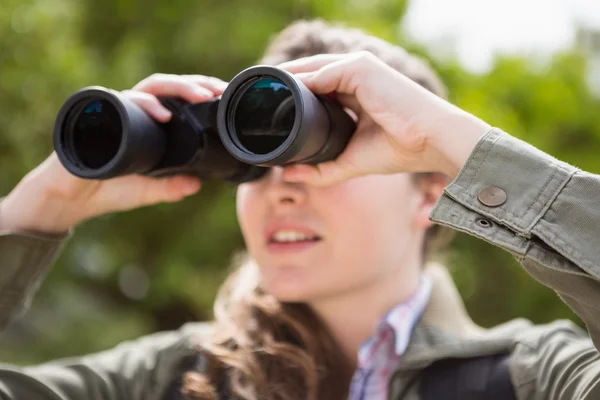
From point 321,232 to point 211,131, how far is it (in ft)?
0.90

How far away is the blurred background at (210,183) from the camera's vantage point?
3947mm

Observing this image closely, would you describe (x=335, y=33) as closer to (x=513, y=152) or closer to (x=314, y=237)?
(x=314, y=237)

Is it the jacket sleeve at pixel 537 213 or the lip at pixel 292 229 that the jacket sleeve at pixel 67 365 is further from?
the jacket sleeve at pixel 537 213

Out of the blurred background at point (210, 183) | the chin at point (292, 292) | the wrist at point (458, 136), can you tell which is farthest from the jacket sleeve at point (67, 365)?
the blurred background at point (210, 183)

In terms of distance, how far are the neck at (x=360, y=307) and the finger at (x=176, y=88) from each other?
47cm

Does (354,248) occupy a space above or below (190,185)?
below

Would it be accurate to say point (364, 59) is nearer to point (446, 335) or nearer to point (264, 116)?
point (264, 116)

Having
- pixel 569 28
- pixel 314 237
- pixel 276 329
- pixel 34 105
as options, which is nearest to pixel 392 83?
pixel 314 237

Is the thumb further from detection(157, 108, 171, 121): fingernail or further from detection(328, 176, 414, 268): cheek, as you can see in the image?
detection(157, 108, 171, 121): fingernail

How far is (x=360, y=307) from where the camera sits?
1652 millimetres

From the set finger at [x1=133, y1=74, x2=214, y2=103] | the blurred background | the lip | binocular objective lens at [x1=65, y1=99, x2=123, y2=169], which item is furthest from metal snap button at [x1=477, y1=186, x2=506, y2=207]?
the blurred background

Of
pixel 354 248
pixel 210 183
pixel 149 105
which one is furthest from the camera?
pixel 210 183

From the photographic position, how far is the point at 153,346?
1.75 metres

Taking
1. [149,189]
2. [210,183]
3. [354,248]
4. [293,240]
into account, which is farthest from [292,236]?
[210,183]
